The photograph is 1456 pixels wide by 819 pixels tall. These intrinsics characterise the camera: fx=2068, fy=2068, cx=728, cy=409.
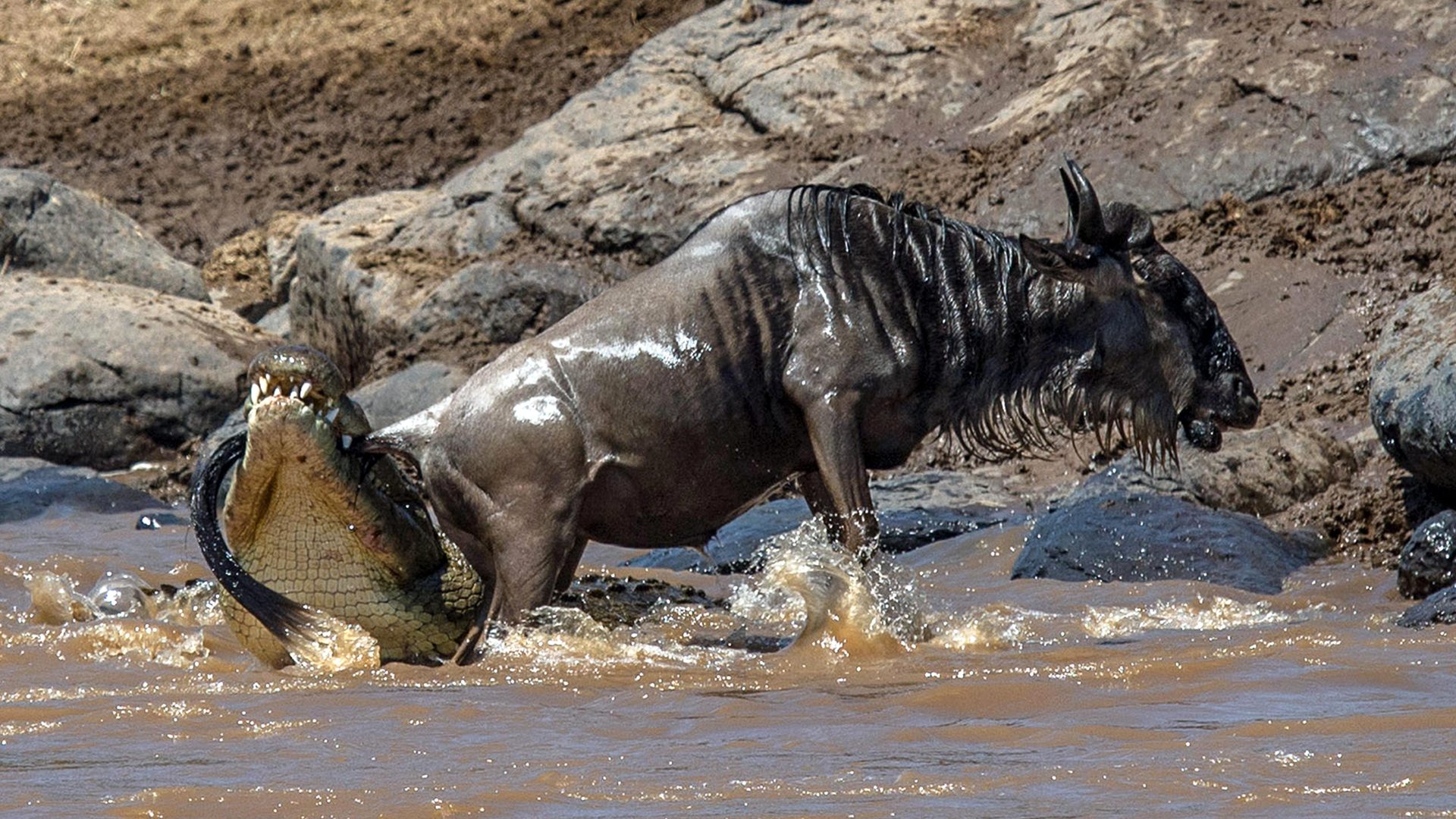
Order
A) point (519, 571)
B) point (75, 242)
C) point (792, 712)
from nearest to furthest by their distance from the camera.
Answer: point (792, 712)
point (519, 571)
point (75, 242)

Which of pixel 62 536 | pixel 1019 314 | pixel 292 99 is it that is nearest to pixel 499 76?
pixel 292 99

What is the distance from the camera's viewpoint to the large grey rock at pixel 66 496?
11.1m

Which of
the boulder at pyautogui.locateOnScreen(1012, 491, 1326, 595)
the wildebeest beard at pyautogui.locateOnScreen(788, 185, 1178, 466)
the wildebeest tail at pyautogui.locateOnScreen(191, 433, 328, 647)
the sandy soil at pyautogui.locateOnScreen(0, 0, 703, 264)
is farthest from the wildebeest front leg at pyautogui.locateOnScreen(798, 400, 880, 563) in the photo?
the sandy soil at pyautogui.locateOnScreen(0, 0, 703, 264)

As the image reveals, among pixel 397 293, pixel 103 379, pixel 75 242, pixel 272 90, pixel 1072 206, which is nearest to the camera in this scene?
pixel 1072 206

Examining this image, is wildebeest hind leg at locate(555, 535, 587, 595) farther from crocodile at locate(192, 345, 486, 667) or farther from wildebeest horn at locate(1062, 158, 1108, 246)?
wildebeest horn at locate(1062, 158, 1108, 246)

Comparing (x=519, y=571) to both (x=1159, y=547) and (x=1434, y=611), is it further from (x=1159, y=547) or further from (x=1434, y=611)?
(x=1159, y=547)

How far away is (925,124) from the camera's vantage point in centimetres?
1327

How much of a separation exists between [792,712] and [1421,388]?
3.80 metres

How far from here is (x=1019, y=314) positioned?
6402 millimetres

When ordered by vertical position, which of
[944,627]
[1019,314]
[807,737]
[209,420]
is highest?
[1019,314]

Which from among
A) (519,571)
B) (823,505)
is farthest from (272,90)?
(519,571)

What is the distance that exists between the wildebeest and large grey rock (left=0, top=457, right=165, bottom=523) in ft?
18.6

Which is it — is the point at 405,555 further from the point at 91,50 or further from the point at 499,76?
the point at 91,50

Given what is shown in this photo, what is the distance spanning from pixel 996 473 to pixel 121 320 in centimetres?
636
